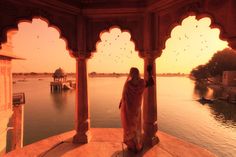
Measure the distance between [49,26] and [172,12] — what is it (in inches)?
133

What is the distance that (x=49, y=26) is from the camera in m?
5.34

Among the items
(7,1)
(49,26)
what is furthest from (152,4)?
(7,1)

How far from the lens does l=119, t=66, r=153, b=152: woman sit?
4680 mm

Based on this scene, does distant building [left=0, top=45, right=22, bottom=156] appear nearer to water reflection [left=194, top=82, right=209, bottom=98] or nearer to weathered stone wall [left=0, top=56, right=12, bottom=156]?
weathered stone wall [left=0, top=56, right=12, bottom=156]

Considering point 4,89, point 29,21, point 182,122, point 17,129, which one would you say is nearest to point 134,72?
point 29,21

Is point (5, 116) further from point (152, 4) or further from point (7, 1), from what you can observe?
point (152, 4)

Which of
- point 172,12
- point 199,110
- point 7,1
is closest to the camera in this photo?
point 7,1

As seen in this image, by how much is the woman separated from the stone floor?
30cm

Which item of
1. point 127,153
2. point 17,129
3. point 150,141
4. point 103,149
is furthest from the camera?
point 17,129

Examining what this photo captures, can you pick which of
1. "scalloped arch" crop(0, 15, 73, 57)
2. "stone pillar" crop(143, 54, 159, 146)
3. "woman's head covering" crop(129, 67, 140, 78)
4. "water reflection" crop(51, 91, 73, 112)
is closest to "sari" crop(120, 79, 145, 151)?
"woman's head covering" crop(129, 67, 140, 78)

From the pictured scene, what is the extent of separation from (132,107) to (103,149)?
150 centimetres

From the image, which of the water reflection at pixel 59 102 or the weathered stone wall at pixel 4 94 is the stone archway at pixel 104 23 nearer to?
the weathered stone wall at pixel 4 94

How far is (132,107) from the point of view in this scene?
4727 mm

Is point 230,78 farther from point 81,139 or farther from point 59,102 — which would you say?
point 81,139
